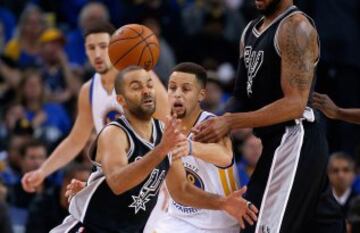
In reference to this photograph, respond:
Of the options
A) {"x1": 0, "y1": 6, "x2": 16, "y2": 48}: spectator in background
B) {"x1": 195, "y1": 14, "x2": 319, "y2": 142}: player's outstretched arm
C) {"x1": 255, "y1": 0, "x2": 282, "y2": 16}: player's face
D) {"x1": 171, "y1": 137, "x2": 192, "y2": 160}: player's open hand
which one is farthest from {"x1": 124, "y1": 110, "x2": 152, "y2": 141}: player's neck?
{"x1": 0, "y1": 6, "x2": 16, "y2": 48}: spectator in background

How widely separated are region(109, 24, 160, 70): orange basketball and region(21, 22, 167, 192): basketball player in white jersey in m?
0.84

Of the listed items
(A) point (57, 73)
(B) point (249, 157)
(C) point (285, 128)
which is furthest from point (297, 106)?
(A) point (57, 73)

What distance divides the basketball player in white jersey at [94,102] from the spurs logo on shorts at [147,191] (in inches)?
64.0

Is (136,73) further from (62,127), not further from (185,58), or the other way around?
(185,58)

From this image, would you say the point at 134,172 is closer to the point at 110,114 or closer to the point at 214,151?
the point at 214,151

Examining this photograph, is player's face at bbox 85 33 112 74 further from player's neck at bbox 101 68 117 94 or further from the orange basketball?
the orange basketball

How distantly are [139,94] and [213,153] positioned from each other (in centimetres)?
63

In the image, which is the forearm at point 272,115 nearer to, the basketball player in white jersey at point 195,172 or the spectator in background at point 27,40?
the basketball player in white jersey at point 195,172

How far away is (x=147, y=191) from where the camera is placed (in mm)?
6590

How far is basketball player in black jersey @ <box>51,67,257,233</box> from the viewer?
6.38 m

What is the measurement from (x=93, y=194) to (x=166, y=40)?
22.6ft

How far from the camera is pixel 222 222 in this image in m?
6.98

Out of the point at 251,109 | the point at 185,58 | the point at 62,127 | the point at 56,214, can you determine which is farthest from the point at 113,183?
the point at 185,58

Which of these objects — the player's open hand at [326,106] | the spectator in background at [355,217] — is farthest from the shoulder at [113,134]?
the spectator in background at [355,217]
